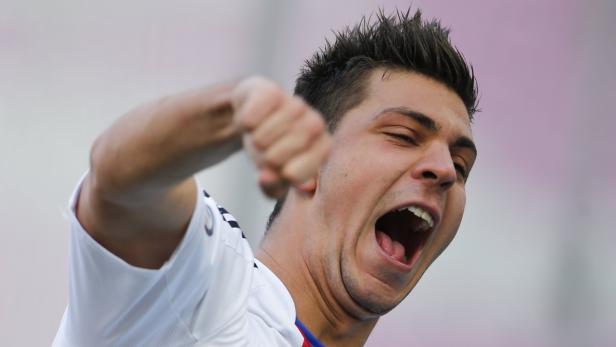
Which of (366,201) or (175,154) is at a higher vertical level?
(366,201)

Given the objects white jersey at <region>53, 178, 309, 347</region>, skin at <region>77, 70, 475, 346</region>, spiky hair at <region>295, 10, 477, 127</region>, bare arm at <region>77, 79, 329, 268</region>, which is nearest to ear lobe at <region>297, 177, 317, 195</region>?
skin at <region>77, 70, 475, 346</region>

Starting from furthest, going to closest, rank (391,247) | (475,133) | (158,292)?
1. (475,133)
2. (391,247)
3. (158,292)

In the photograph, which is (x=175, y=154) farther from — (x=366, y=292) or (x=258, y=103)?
(x=366, y=292)

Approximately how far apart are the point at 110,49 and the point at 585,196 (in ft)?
4.02

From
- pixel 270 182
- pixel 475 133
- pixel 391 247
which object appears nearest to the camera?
pixel 270 182

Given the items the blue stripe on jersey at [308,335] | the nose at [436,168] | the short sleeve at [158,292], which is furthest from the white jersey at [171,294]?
the nose at [436,168]

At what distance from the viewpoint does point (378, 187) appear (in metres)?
1.33

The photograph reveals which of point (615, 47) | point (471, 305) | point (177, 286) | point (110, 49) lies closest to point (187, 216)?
point (177, 286)

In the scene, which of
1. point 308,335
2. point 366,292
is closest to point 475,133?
point 366,292

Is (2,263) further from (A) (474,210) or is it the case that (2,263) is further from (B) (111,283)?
(A) (474,210)

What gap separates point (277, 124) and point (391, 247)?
0.82 meters

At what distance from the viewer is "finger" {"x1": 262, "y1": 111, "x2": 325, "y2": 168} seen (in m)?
0.62

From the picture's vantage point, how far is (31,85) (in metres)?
1.86

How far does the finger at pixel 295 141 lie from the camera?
622mm
